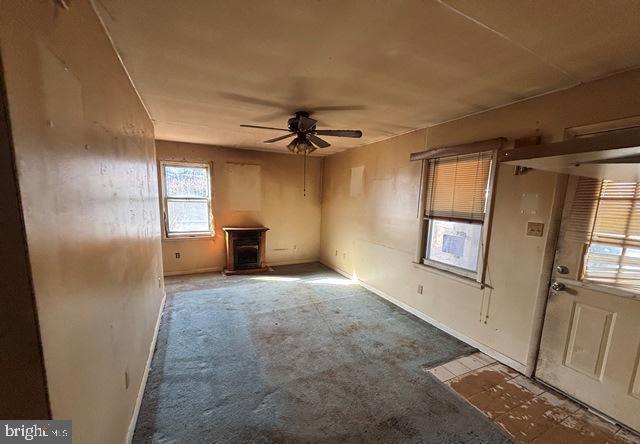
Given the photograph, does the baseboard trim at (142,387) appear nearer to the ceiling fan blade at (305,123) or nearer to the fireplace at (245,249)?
the fireplace at (245,249)

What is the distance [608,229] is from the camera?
70.4 inches

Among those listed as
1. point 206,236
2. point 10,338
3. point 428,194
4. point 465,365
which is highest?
point 428,194

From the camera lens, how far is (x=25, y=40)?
67 cm

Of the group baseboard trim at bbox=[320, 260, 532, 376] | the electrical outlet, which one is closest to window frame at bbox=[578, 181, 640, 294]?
the electrical outlet

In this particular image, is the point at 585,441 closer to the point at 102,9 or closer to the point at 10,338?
the point at 10,338

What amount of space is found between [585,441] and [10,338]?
115 inches

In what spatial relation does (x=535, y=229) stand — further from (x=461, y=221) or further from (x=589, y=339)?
(x=589, y=339)

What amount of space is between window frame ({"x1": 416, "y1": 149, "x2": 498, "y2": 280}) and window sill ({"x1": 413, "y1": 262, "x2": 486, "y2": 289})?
0.01 metres

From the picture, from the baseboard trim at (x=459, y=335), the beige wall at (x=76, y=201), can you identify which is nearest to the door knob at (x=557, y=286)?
the baseboard trim at (x=459, y=335)

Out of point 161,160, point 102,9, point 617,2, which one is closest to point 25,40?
point 102,9

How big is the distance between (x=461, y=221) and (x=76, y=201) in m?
3.08

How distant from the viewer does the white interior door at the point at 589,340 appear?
1678 millimetres

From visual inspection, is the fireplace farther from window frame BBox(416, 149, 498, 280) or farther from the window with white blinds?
the window with white blinds

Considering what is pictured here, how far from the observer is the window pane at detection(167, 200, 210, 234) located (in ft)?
14.7
